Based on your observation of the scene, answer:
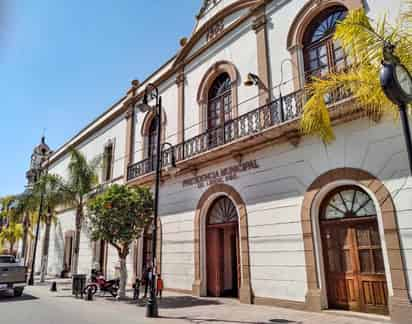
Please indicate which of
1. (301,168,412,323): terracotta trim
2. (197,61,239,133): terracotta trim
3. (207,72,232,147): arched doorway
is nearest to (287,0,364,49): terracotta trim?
(197,61,239,133): terracotta trim

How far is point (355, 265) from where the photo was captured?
8.19m

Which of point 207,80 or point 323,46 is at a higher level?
point 207,80

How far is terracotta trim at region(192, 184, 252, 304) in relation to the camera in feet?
33.5

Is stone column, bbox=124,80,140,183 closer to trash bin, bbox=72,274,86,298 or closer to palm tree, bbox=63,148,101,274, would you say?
palm tree, bbox=63,148,101,274

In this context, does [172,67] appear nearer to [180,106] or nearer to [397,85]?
[180,106]

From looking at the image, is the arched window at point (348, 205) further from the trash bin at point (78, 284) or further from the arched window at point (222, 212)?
the trash bin at point (78, 284)

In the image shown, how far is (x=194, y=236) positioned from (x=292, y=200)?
4.46 m

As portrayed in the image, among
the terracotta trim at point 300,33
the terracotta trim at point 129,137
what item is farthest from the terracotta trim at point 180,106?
the terracotta trim at point 300,33

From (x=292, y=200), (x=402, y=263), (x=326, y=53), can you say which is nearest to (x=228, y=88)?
(x=326, y=53)

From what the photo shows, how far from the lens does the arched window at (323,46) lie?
381 inches

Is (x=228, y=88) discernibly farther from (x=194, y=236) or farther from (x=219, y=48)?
(x=194, y=236)

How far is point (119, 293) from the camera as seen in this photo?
470 inches

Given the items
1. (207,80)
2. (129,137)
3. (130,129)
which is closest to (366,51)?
(207,80)

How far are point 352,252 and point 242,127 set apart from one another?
4988 mm
